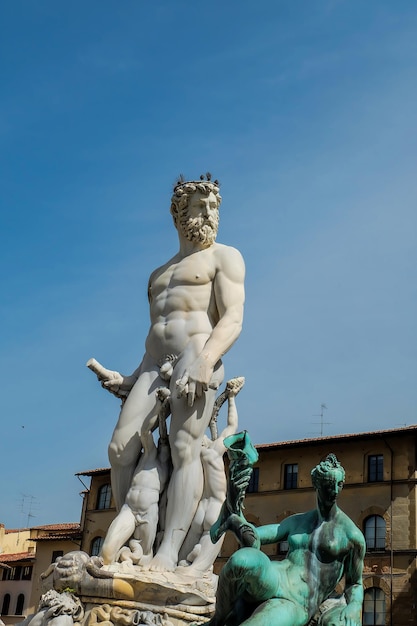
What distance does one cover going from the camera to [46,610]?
7449 millimetres

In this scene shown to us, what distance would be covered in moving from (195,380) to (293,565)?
374cm

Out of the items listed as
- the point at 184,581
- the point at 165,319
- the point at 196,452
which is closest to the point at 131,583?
the point at 184,581

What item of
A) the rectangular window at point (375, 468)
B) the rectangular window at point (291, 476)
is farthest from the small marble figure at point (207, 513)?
the rectangular window at point (291, 476)

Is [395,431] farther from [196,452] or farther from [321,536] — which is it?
[321,536]

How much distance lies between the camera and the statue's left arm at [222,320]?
8555 mm

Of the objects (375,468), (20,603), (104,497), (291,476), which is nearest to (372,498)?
(375,468)

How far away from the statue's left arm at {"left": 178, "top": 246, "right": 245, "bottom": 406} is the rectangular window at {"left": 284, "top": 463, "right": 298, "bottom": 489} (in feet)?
130

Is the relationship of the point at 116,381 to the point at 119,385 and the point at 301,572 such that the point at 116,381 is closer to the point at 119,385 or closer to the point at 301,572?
the point at 119,385

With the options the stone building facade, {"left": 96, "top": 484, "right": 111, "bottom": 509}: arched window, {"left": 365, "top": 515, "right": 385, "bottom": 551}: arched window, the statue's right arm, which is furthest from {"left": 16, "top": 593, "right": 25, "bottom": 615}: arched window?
the statue's right arm

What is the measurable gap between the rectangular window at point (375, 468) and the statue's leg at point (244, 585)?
4154cm

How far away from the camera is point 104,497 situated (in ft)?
180

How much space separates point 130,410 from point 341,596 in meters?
4.09

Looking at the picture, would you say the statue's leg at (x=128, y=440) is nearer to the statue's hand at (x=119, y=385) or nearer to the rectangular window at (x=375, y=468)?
the statue's hand at (x=119, y=385)

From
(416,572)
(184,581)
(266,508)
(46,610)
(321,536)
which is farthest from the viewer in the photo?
(266,508)
